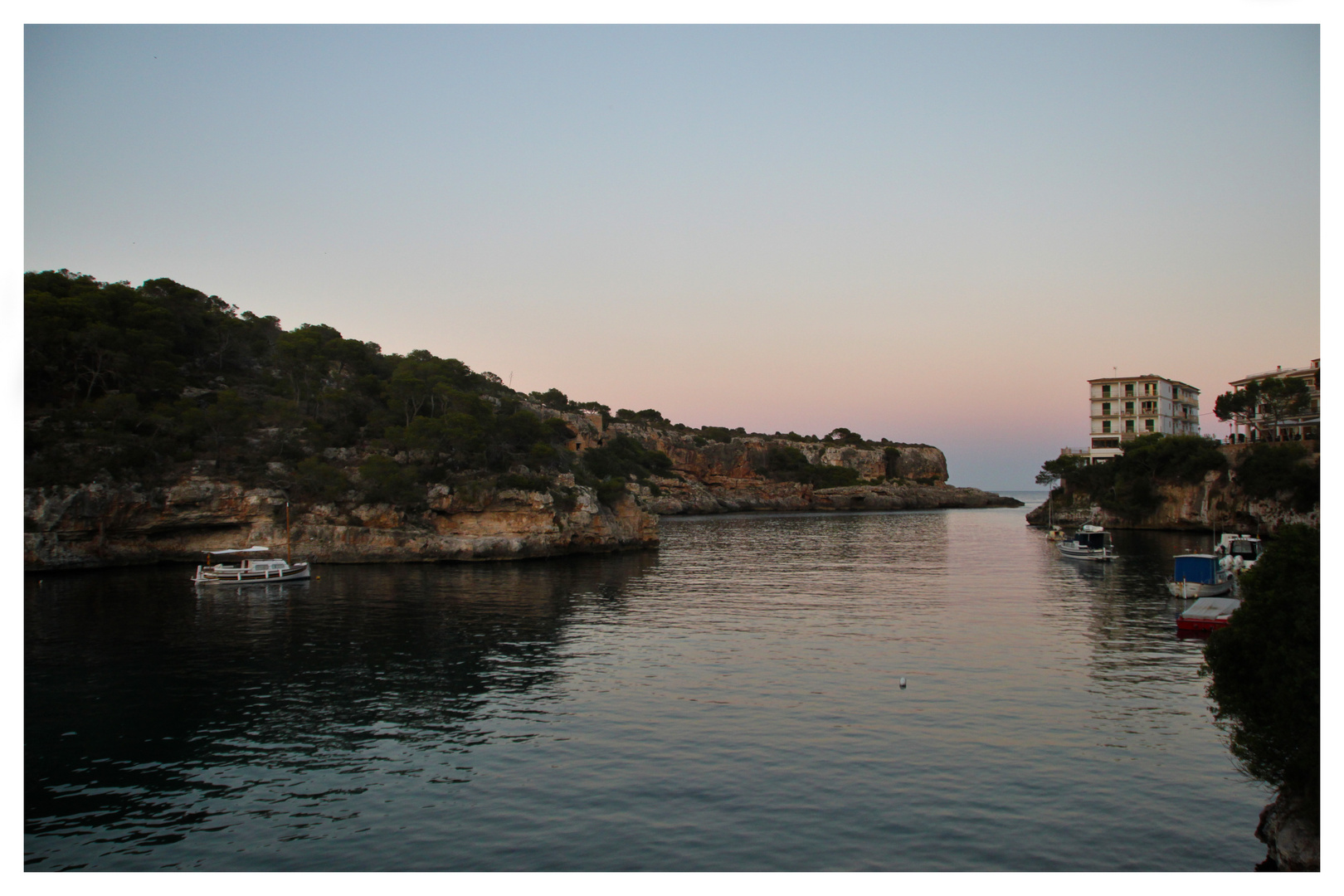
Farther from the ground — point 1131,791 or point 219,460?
point 219,460

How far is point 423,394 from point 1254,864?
71.4 meters

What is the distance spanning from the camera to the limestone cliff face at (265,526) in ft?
174

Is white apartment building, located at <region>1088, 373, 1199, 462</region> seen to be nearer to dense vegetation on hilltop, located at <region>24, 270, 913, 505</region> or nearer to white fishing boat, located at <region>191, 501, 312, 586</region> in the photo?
dense vegetation on hilltop, located at <region>24, 270, 913, 505</region>

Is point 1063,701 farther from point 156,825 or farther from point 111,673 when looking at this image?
point 111,673

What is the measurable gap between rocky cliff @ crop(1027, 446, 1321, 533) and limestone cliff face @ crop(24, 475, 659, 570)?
203 ft

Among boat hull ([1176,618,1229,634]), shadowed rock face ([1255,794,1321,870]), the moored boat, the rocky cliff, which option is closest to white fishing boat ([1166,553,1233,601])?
the moored boat

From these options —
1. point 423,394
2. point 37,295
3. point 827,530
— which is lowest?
point 827,530

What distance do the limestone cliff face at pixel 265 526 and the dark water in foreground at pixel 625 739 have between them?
17.3 m

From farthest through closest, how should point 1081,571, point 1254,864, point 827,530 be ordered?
point 827,530
point 1081,571
point 1254,864

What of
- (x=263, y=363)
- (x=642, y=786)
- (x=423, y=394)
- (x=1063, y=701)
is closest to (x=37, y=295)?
(x=263, y=363)

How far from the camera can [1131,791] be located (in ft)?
50.4

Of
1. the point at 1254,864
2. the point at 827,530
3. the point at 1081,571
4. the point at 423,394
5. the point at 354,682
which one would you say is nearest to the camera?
the point at 1254,864

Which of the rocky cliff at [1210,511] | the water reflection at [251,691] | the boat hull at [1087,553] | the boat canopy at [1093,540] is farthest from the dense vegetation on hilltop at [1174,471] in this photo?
the water reflection at [251,691]

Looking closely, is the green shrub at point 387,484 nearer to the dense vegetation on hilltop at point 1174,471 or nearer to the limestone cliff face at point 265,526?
the limestone cliff face at point 265,526
